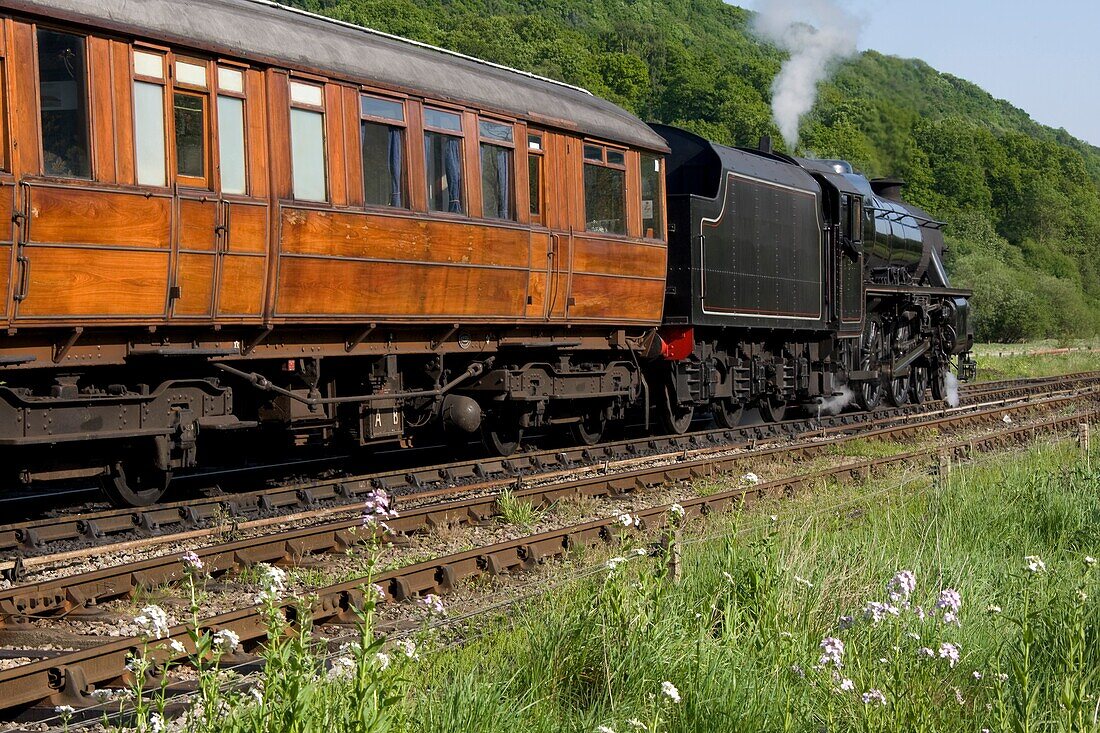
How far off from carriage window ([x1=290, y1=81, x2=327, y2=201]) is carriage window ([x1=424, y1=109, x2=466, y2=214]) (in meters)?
1.27

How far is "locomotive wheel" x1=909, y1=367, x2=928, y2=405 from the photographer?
23.3 meters

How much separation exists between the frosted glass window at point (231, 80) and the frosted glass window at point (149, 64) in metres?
0.53

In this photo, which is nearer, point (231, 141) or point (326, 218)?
point (231, 141)

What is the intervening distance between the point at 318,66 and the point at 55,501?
4696 mm

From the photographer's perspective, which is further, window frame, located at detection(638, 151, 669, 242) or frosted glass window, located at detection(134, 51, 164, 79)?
window frame, located at detection(638, 151, 669, 242)

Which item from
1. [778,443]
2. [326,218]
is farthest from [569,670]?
[778,443]

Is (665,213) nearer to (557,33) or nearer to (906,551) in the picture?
(906,551)

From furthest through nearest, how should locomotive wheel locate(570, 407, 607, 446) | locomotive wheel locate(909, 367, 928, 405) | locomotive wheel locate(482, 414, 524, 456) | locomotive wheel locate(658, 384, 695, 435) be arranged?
1. locomotive wheel locate(909, 367, 928, 405)
2. locomotive wheel locate(658, 384, 695, 435)
3. locomotive wheel locate(570, 407, 607, 446)
4. locomotive wheel locate(482, 414, 524, 456)

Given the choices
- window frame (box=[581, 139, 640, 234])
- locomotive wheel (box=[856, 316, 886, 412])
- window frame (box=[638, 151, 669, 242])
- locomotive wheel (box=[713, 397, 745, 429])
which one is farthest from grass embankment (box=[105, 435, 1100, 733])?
locomotive wheel (box=[856, 316, 886, 412])

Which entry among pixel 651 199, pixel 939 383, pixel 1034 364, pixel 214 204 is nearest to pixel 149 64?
pixel 214 204

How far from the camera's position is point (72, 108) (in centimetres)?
834

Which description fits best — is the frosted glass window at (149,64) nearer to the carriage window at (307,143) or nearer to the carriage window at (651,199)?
the carriage window at (307,143)

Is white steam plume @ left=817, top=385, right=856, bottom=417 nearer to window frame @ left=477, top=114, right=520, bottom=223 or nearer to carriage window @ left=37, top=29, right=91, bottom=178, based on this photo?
window frame @ left=477, top=114, right=520, bottom=223

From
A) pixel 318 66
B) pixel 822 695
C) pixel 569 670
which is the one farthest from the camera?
pixel 318 66
